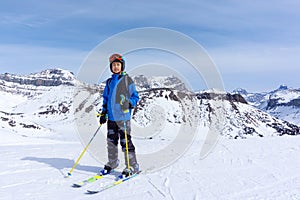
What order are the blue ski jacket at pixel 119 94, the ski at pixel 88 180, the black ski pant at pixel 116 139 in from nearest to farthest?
the ski at pixel 88 180 < the blue ski jacket at pixel 119 94 < the black ski pant at pixel 116 139

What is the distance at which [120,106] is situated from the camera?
7199 millimetres

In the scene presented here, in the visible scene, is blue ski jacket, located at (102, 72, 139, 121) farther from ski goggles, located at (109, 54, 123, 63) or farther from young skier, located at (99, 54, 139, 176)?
ski goggles, located at (109, 54, 123, 63)

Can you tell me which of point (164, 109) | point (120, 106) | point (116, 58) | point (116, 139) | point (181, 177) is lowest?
point (181, 177)

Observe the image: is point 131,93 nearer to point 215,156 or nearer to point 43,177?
point 43,177

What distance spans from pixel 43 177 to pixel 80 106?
95218 millimetres

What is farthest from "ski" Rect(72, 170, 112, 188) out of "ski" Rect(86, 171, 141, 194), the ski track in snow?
"ski" Rect(86, 171, 141, 194)

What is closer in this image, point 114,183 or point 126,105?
point 114,183

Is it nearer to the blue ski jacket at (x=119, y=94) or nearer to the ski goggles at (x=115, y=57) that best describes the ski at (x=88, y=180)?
the blue ski jacket at (x=119, y=94)

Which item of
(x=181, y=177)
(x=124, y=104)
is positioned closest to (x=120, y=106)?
(x=124, y=104)

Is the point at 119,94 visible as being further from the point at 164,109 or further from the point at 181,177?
the point at 164,109

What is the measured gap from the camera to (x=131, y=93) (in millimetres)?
7207

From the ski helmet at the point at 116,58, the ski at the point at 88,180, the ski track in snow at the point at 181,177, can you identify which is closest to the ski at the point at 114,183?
the ski track in snow at the point at 181,177

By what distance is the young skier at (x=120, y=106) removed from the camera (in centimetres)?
713

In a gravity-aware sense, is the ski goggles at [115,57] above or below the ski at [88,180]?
above
